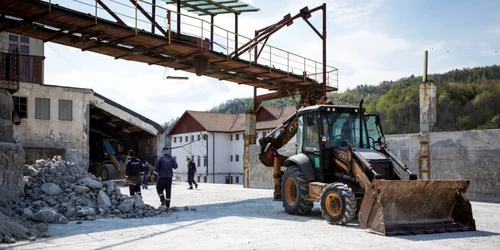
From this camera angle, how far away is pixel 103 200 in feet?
43.7

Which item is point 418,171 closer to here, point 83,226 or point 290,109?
point 83,226

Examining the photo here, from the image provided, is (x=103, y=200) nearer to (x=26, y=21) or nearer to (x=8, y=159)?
A: (x=8, y=159)

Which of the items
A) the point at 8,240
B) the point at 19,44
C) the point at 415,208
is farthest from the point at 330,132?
the point at 19,44

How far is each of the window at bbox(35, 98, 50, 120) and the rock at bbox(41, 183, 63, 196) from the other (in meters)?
16.0

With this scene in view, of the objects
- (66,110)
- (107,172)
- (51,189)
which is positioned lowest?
(107,172)

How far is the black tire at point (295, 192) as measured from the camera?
494 inches

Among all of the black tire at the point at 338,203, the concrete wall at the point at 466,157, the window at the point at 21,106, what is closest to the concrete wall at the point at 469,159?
the concrete wall at the point at 466,157

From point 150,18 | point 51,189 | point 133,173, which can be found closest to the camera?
point 51,189

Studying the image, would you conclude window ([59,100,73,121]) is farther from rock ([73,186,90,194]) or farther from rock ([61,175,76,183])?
rock ([73,186,90,194])

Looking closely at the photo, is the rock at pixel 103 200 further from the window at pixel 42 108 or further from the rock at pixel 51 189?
the window at pixel 42 108

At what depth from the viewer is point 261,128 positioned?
58.0 meters

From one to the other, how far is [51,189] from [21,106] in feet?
52.7

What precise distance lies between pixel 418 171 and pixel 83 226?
13.5m

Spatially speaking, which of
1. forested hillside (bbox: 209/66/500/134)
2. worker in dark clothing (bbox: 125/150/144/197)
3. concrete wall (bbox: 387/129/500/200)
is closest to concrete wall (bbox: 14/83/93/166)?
worker in dark clothing (bbox: 125/150/144/197)
